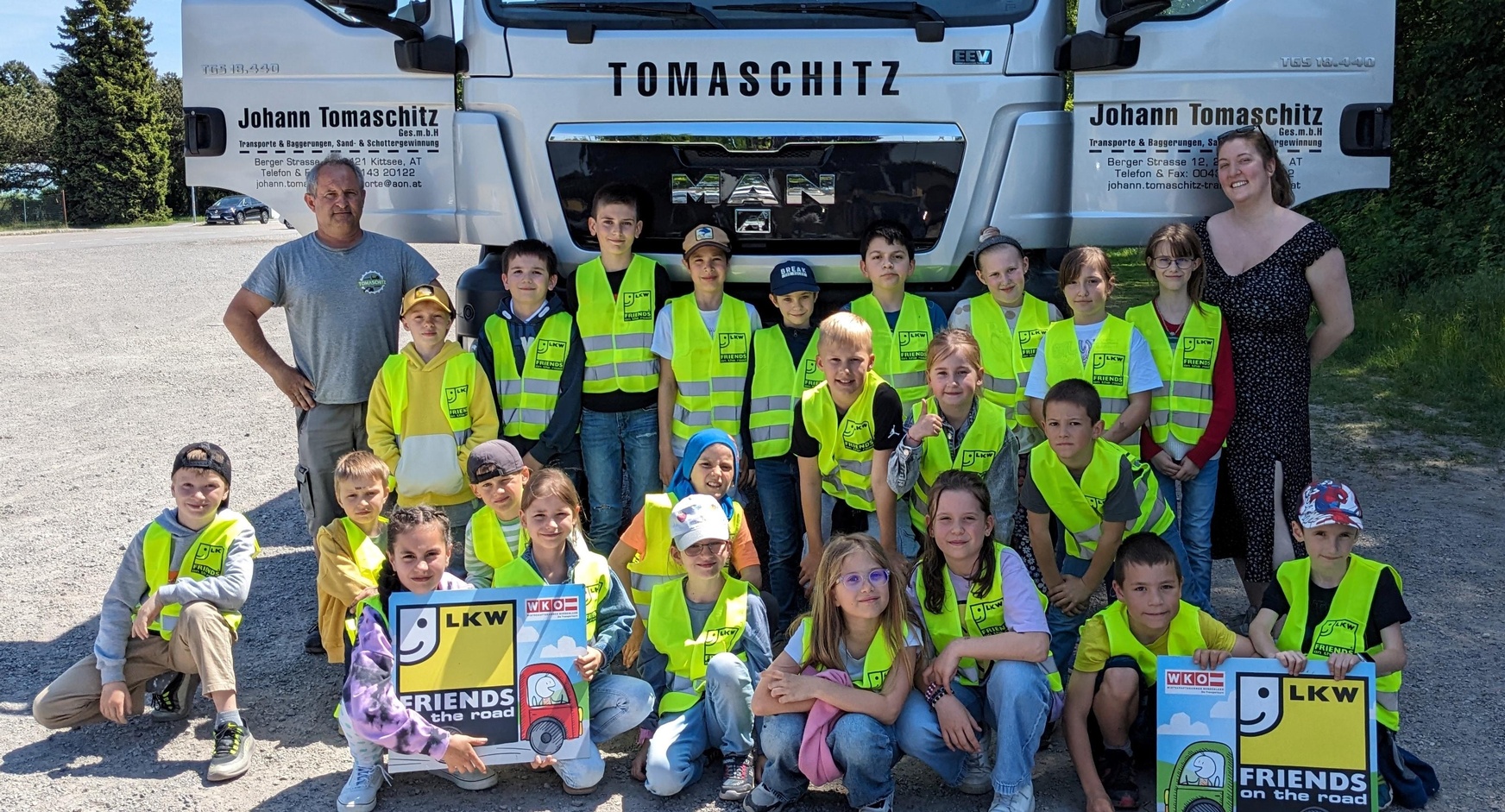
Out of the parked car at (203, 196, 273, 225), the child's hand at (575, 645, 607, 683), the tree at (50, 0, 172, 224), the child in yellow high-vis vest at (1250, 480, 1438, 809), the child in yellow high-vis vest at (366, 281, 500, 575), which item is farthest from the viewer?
the tree at (50, 0, 172, 224)

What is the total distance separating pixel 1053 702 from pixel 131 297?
57.5 ft

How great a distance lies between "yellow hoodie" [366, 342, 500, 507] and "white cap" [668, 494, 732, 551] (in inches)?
44.3

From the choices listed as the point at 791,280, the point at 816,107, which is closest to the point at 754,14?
the point at 816,107

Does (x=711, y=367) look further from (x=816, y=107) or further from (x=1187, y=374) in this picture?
(x=1187, y=374)

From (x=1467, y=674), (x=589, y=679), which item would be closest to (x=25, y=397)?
(x=589, y=679)

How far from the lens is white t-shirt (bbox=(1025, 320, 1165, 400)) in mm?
4582

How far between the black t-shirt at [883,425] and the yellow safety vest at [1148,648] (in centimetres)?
96

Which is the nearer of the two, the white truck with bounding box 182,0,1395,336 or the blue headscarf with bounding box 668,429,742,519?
the blue headscarf with bounding box 668,429,742,519

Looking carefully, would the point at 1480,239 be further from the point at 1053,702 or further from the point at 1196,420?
the point at 1053,702

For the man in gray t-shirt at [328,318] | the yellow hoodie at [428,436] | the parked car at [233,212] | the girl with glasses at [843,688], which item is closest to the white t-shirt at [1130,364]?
the girl with glasses at [843,688]

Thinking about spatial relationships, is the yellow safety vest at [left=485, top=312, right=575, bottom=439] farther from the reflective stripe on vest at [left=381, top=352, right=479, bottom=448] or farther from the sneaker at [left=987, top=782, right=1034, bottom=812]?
the sneaker at [left=987, top=782, right=1034, bottom=812]

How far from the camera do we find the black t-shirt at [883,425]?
4.43 meters

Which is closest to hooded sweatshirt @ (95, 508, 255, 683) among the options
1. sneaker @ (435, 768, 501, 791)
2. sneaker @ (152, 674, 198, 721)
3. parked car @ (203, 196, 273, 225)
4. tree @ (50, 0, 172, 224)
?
sneaker @ (152, 674, 198, 721)

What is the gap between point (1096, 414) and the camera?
Answer: 4262 millimetres
